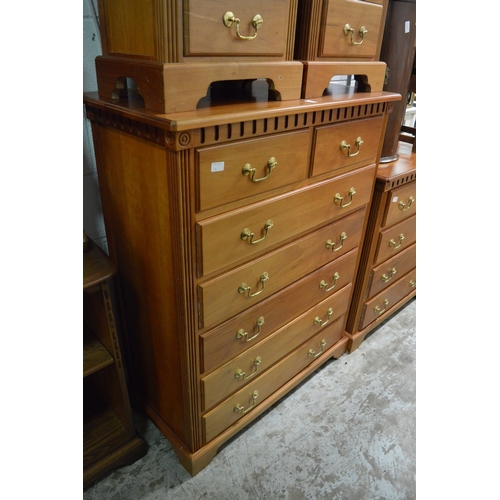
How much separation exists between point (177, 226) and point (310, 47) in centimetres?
64

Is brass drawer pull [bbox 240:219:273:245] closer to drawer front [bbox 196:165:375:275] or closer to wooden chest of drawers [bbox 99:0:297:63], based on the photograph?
drawer front [bbox 196:165:375:275]

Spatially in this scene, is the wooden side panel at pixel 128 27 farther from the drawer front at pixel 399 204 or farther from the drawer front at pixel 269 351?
the drawer front at pixel 399 204

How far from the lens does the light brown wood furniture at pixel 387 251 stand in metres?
1.66

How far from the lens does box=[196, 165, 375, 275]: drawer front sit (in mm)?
1001

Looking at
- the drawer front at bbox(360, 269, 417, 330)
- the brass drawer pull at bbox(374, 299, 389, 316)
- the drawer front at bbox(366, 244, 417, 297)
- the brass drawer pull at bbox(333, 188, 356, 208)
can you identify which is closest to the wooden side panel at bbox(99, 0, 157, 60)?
the brass drawer pull at bbox(333, 188, 356, 208)

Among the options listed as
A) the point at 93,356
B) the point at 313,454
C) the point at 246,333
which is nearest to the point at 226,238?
the point at 246,333

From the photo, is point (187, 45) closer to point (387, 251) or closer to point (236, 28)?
point (236, 28)

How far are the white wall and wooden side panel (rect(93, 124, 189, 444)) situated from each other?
11 cm

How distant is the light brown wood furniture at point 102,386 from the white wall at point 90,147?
0.20m

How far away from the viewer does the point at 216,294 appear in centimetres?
110

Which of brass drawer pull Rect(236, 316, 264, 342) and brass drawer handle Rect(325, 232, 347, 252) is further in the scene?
brass drawer handle Rect(325, 232, 347, 252)

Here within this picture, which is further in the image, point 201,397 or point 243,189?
point 201,397

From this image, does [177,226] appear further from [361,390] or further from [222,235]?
[361,390]

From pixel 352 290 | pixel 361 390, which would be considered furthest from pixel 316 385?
pixel 352 290
